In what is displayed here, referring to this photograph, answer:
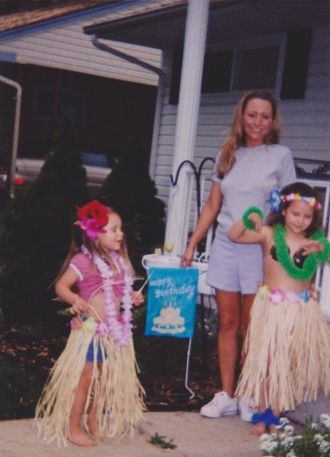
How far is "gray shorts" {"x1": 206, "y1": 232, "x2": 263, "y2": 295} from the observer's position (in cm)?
405

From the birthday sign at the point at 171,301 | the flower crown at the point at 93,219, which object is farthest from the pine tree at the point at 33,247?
the flower crown at the point at 93,219

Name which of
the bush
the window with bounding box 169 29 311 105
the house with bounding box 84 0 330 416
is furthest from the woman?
the window with bounding box 169 29 311 105

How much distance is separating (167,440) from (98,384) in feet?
1.52

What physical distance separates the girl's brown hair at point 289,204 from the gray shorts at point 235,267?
0.23 meters

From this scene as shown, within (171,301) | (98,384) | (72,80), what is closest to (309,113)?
(171,301)

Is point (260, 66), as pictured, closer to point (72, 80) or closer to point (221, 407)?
point (221, 407)

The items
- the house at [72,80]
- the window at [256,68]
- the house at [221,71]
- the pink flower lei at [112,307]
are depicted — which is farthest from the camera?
the house at [72,80]

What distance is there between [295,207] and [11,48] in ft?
45.5

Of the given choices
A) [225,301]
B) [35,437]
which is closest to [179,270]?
[225,301]

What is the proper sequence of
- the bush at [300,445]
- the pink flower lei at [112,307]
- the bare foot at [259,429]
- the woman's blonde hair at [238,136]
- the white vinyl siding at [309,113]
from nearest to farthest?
the bush at [300,445]
the pink flower lei at [112,307]
the bare foot at [259,429]
the woman's blonde hair at [238,136]
the white vinyl siding at [309,113]

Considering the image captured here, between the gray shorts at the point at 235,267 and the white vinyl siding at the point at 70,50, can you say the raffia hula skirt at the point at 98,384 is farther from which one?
the white vinyl siding at the point at 70,50

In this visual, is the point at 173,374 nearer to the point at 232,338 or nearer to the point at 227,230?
the point at 232,338

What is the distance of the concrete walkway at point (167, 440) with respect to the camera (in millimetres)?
3543

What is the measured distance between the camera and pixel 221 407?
4195 millimetres
